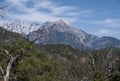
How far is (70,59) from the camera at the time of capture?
17000 cm

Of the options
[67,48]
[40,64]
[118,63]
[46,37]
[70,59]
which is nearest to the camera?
[46,37]

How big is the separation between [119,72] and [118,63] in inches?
39.3

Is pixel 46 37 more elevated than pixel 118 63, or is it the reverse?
pixel 46 37

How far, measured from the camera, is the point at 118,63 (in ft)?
73.9

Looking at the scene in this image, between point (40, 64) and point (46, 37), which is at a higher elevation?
point (46, 37)

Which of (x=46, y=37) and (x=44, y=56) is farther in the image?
(x=44, y=56)

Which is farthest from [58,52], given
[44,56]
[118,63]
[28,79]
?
[118,63]

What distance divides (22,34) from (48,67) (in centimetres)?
2957

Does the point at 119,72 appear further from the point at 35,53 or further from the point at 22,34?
the point at 35,53

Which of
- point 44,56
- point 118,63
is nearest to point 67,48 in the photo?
point 44,56

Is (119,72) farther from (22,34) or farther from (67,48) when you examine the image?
(67,48)

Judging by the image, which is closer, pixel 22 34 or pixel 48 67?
pixel 22 34

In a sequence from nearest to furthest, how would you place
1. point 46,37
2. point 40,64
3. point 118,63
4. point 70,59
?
point 46,37
point 118,63
point 40,64
point 70,59

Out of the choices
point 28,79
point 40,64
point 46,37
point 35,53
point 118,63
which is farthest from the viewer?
point 35,53
